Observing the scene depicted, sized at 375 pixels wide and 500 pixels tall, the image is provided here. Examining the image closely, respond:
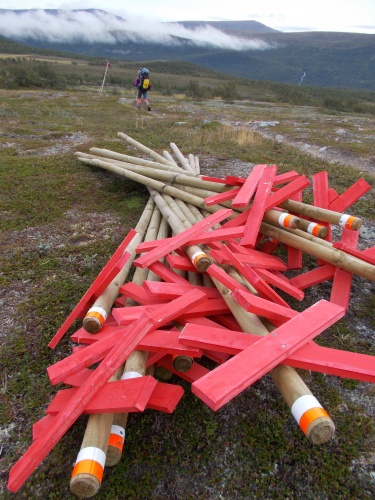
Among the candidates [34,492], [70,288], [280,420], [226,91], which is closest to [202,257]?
[280,420]

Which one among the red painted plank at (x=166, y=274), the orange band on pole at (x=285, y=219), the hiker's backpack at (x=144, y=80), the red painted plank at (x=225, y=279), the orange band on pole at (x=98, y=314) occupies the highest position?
the hiker's backpack at (x=144, y=80)

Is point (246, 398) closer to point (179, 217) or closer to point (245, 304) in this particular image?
point (245, 304)

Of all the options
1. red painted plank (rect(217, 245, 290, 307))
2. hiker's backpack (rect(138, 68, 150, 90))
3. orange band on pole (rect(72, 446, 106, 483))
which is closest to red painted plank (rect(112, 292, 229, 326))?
red painted plank (rect(217, 245, 290, 307))

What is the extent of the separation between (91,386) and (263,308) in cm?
171

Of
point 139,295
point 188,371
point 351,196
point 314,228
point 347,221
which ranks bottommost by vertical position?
point 188,371

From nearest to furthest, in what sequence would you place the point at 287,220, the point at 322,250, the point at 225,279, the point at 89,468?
the point at 89,468 → the point at 225,279 → the point at 322,250 → the point at 287,220

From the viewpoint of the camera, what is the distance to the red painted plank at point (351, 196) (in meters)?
5.67

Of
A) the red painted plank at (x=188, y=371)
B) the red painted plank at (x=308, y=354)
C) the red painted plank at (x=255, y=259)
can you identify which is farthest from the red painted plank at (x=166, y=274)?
the red painted plank at (x=308, y=354)

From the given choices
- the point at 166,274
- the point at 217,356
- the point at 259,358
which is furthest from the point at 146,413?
the point at 166,274

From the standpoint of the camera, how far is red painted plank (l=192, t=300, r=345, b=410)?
232 cm

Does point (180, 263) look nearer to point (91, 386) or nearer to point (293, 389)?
point (91, 386)

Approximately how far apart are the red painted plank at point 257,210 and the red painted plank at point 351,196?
48.5 inches

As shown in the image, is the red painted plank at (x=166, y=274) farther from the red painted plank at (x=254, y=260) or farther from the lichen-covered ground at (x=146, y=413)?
the lichen-covered ground at (x=146, y=413)

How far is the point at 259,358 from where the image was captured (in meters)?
2.61
